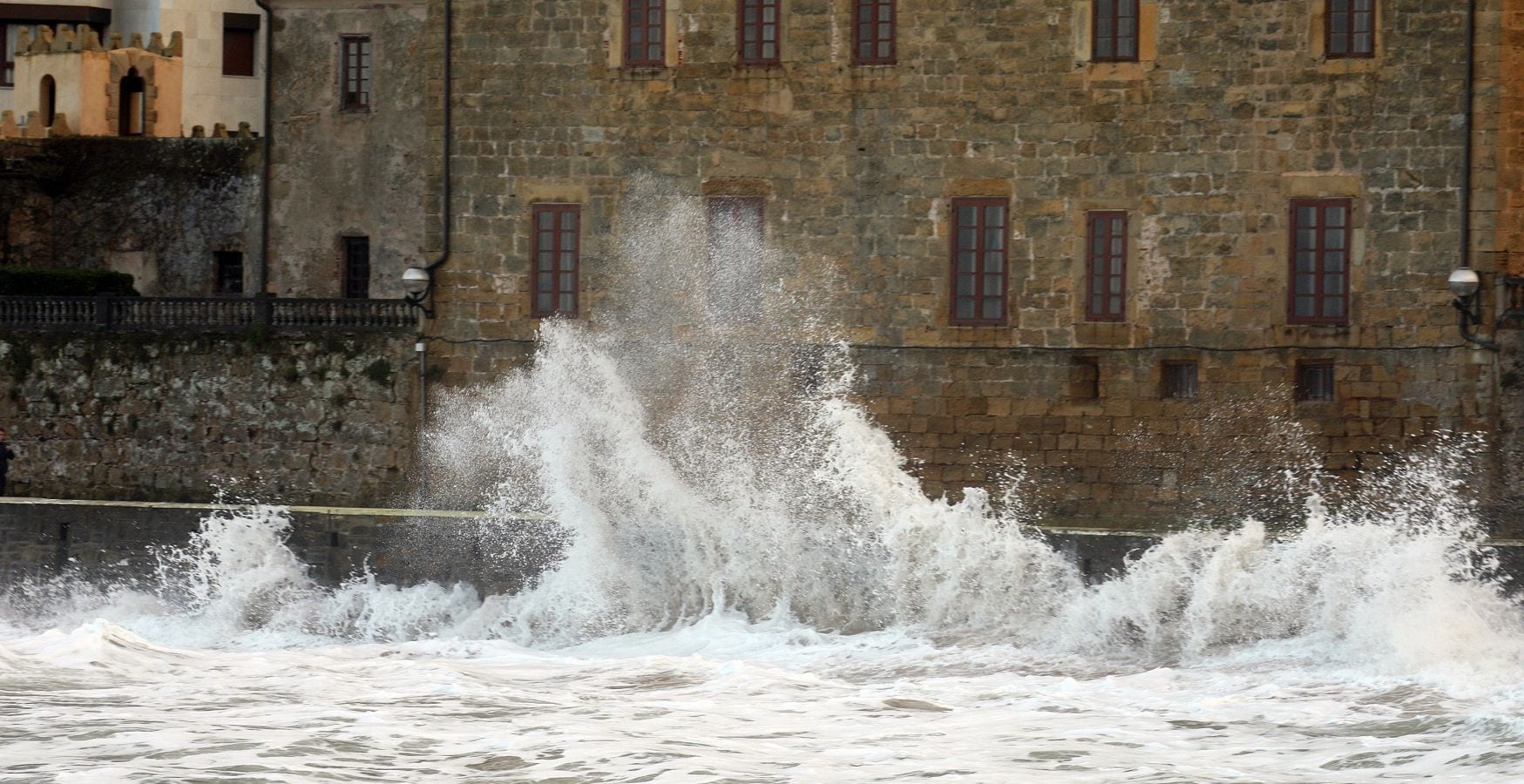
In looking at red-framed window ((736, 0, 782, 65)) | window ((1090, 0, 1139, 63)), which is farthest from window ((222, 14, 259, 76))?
window ((1090, 0, 1139, 63))

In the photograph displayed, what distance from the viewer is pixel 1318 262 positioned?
24547 mm

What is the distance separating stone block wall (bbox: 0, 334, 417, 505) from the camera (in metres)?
26.5

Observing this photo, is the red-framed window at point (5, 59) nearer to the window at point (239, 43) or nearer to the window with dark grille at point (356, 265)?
the window at point (239, 43)

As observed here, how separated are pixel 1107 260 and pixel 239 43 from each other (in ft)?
67.4

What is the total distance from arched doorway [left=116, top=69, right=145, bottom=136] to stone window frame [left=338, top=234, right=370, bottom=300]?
8196mm

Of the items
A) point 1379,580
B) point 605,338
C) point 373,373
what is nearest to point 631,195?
point 605,338

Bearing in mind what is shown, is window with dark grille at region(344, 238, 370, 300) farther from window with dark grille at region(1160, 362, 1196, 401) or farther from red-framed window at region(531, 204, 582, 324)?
window with dark grille at region(1160, 362, 1196, 401)

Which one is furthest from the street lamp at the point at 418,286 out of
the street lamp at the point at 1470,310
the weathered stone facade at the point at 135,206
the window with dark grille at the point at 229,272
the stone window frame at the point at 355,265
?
the street lamp at the point at 1470,310

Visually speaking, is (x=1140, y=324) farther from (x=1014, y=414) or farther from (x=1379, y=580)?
(x=1379, y=580)

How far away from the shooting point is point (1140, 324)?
24859mm

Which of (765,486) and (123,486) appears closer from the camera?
(765,486)

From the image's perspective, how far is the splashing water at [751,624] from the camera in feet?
57.4

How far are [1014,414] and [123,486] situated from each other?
9.27m

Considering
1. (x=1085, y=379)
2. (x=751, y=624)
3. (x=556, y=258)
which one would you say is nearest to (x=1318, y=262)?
(x=1085, y=379)
